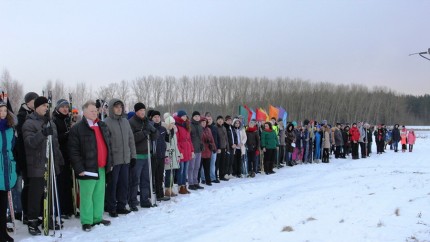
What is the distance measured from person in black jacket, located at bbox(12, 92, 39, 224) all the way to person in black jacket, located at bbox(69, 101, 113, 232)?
0.75m

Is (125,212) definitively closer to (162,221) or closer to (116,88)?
(162,221)

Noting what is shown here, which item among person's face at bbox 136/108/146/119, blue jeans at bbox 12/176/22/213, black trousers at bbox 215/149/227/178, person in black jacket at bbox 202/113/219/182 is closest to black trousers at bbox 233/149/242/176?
black trousers at bbox 215/149/227/178

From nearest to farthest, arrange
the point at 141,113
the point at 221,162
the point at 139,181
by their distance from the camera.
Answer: the point at 141,113 → the point at 139,181 → the point at 221,162

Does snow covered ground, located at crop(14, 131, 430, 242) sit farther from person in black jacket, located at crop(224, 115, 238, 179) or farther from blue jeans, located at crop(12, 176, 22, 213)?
person in black jacket, located at crop(224, 115, 238, 179)

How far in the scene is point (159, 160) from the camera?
9.33 meters

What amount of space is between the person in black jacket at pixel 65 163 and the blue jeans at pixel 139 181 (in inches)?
47.3

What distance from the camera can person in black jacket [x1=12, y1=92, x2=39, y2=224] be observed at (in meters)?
6.34

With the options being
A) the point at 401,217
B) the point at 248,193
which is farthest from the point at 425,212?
the point at 248,193

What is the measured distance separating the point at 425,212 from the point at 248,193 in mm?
4479

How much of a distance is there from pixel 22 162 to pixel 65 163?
1.30 meters

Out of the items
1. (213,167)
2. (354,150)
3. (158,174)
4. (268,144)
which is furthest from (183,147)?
(354,150)

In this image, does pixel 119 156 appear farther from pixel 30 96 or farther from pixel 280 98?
pixel 280 98

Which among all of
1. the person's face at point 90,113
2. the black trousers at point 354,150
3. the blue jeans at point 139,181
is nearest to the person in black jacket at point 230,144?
the blue jeans at point 139,181

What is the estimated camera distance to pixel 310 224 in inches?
243
